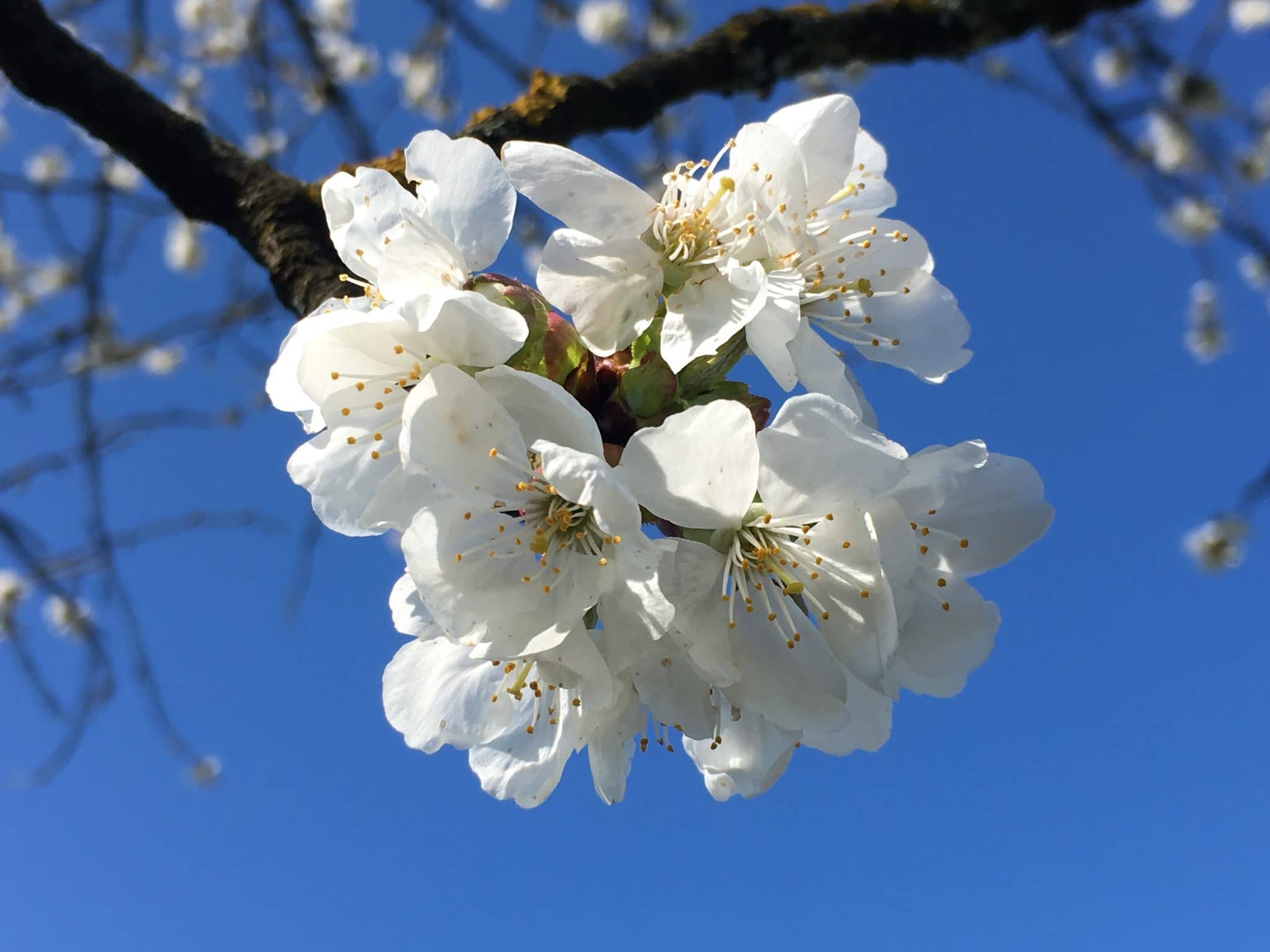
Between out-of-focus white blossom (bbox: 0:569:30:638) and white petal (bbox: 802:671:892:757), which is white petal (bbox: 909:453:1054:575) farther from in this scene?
out-of-focus white blossom (bbox: 0:569:30:638)

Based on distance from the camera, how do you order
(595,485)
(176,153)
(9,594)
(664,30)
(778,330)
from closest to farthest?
(595,485)
(778,330)
(176,153)
(664,30)
(9,594)

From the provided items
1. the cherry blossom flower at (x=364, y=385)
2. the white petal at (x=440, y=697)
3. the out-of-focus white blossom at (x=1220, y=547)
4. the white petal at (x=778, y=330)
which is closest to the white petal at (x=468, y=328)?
the cherry blossom flower at (x=364, y=385)

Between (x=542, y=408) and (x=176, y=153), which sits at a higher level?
(x=176, y=153)

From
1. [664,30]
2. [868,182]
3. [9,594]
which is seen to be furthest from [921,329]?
[9,594]

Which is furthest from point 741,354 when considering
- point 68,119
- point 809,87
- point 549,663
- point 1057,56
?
point 809,87

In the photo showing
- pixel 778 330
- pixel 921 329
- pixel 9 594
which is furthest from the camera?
pixel 9 594

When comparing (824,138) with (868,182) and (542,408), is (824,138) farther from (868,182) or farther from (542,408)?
(542,408)

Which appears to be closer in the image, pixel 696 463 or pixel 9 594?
pixel 696 463

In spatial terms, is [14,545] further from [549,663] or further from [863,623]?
[863,623]
